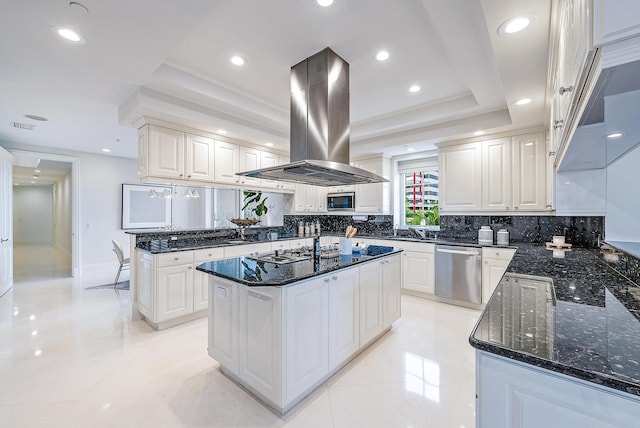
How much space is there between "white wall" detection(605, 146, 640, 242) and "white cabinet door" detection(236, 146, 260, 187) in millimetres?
4057

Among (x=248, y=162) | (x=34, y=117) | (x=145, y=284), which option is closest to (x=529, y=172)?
(x=248, y=162)

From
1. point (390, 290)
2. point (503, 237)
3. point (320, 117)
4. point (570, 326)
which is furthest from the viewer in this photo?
point (503, 237)

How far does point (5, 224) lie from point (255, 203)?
4.08 meters

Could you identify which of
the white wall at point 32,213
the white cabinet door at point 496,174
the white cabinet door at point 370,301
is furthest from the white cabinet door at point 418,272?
the white wall at point 32,213

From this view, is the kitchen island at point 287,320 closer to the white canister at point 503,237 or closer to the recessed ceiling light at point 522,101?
the recessed ceiling light at point 522,101

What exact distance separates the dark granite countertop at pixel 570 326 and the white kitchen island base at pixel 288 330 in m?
1.11

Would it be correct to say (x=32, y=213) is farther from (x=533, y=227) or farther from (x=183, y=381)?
(x=533, y=227)

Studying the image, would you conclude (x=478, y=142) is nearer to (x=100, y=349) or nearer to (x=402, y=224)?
(x=402, y=224)

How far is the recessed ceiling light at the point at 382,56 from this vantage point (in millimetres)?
2496

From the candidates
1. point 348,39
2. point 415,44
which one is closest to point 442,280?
point 415,44

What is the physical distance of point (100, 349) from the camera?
2.66 meters

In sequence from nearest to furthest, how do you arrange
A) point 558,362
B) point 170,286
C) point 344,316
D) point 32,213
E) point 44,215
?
point 558,362 → point 344,316 → point 170,286 → point 32,213 → point 44,215

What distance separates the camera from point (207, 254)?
3482mm

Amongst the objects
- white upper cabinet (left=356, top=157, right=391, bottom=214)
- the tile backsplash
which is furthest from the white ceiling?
the tile backsplash
